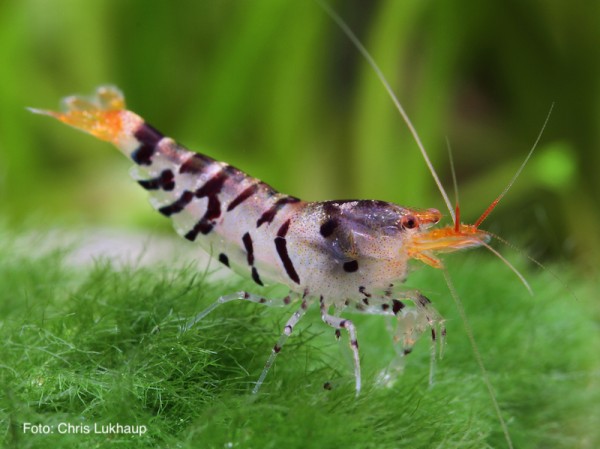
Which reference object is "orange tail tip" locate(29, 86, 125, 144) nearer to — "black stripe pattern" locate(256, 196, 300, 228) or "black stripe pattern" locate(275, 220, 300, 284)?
"black stripe pattern" locate(256, 196, 300, 228)

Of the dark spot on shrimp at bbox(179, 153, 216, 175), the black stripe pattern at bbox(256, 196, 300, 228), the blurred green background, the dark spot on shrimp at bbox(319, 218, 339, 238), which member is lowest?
the dark spot on shrimp at bbox(319, 218, 339, 238)

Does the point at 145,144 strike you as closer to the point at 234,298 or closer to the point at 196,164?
the point at 196,164

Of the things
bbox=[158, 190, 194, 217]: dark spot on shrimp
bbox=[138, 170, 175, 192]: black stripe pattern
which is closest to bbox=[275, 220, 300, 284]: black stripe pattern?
bbox=[158, 190, 194, 217]: dark spot on shrimp

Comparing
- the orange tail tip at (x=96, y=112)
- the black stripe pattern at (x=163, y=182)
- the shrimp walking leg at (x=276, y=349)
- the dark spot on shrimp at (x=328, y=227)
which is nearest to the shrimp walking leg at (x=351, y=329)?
the shrimp walking leg at (x=276, y=349)

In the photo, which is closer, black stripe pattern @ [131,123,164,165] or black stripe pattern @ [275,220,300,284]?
black stripe pattern @ [275,220,300,284]

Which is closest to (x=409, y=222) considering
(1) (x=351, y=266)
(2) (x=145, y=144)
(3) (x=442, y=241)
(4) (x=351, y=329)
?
(3) (x=442, y=241)

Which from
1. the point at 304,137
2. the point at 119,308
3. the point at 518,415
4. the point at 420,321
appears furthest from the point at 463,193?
the point at 119,308

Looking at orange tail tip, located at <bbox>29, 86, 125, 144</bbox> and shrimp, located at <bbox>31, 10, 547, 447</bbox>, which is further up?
orange tail tip, located at <bbox>29, 86, 125, 144</bbox>

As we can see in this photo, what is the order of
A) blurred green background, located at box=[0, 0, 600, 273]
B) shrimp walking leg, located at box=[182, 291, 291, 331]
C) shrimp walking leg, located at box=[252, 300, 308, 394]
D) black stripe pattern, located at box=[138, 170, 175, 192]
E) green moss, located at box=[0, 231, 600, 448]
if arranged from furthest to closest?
blurred green background, located at box=[0, 0, 600, 273], black stripe pattern, located at box=[138, 170, 175, 192], shrimp walking leg, located at box=[182, 291, 291, 331], shrimp walking leg, located at box=[252, 300, 308, 394], green moss, located at box=[0, 231, 600, 448]
